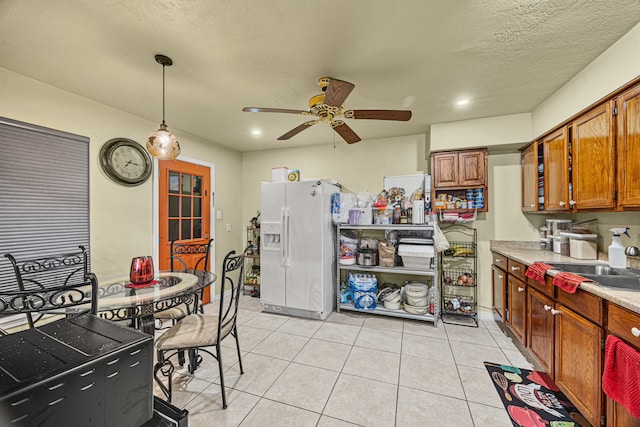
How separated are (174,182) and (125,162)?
665mm

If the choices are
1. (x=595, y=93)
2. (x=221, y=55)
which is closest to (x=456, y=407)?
(x=595, y=93)

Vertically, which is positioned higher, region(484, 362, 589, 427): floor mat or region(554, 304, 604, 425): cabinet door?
region(554, 304, 604, 425): cabinet door

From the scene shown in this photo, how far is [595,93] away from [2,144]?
4644mm

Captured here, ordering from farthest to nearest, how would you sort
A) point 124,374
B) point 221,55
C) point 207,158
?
point 207,158 < point 221,55 < point 124,374

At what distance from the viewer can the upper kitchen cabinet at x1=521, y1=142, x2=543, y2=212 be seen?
9.25ft

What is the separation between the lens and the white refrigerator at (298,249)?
10.9 ft

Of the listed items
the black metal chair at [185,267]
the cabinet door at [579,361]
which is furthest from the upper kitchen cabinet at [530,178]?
the black metal chair at [185,267]

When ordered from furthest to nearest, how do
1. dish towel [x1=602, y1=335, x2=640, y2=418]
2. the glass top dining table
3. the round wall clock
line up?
the round wall clock, the glass top dining table, dish towel [x1=602, y1=335, x2=640, y2=418]

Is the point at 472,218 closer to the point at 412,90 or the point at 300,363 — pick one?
the point at 412,90

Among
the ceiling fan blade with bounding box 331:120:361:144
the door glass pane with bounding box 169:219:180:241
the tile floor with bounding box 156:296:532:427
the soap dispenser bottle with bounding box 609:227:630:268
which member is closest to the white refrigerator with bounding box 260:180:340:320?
the tile floor with bounding box 156:296:532:427

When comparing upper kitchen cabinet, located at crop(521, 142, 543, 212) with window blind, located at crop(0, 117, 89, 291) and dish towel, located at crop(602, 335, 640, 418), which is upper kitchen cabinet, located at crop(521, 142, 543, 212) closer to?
dish towel, located at crop(602, 335, 640, 418)

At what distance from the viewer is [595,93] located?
197 cm

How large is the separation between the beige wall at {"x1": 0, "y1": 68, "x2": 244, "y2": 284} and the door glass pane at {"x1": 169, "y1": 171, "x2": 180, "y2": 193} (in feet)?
0.97

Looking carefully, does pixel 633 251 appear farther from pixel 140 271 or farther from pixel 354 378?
pixel 140 271
